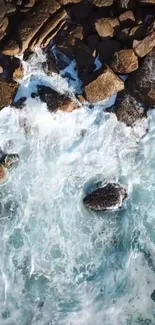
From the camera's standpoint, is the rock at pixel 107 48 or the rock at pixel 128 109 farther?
the rock at pixel 128 109

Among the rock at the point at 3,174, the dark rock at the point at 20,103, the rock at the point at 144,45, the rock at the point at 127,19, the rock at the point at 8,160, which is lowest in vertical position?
the rock at the point at 3,174

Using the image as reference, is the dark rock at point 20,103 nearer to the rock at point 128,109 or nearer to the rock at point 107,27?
the rock at point 128,109

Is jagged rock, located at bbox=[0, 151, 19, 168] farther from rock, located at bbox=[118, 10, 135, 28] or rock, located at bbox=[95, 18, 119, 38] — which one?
rock, located at bbox=[118, 10, 135, 28]

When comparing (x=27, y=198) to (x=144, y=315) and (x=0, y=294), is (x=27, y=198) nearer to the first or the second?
(x=0, y=294)

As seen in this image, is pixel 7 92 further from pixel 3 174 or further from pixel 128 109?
pixel 128 109

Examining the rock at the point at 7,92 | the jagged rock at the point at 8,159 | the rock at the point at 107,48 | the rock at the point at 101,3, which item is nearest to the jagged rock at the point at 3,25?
the rock at the point at 7,92

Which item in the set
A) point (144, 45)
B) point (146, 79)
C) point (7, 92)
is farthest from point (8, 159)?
point (144, 45)
